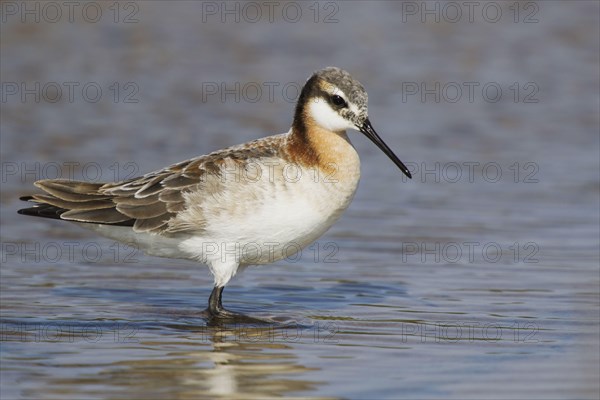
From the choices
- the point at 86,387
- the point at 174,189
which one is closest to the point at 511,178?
the point at 174,189

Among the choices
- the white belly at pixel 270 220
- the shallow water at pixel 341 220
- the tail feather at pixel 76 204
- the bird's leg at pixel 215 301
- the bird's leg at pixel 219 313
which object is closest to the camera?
the shallow water at pixel 341 220

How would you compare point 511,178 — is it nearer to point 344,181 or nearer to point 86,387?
point 344,181

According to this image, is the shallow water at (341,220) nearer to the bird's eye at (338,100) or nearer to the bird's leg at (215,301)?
the bird's leg at (215,301)

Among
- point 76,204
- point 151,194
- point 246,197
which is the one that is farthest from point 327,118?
point 76,204

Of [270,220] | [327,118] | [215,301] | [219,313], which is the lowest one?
[219,313]

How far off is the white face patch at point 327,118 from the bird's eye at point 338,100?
75 mm

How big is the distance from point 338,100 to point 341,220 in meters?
3.59

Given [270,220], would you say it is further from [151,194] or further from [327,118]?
[151,194]

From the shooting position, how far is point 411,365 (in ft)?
31.5

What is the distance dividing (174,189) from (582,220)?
543 centimetres

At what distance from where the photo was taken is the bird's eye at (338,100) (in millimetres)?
11491

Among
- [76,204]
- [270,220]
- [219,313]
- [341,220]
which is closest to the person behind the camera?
[270,220]

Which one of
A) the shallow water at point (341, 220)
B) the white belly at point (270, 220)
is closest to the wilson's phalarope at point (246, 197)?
the white belly at point (270, 220)

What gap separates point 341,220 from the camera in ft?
48.8
